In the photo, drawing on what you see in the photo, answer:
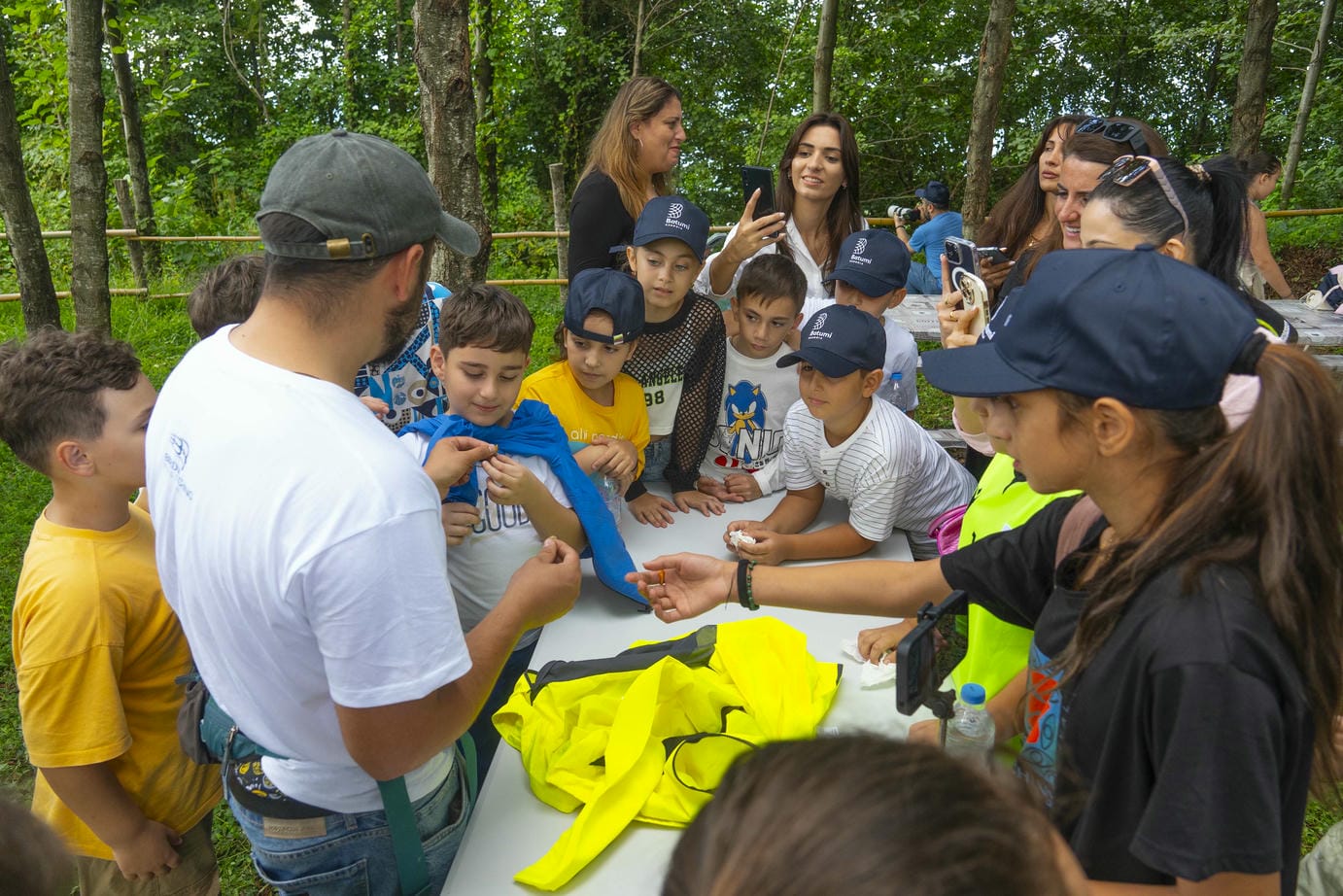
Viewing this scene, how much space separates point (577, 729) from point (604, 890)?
1.26 ft

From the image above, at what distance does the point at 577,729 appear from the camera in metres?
1.99

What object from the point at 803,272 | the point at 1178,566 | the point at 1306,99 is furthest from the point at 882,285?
the point at 1306,99

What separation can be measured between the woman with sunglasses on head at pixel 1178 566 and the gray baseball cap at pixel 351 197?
854mm

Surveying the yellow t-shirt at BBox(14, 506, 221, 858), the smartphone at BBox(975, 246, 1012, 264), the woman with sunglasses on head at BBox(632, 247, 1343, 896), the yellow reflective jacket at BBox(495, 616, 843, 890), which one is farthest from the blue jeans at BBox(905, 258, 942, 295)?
the yellow t-shirt at BBox(14, 506, 221, 858)

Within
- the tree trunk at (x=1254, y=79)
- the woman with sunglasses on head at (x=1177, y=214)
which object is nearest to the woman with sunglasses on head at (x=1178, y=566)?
the woman with sunglasses on head at (x=1177, y=214)

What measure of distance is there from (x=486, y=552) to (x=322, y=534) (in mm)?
1352

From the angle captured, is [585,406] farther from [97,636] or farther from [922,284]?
[922,284]

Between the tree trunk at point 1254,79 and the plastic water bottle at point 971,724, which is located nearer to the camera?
the plastic water bottle at point 971,724

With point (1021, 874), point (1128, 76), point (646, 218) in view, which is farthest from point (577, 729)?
point (1128, 76)

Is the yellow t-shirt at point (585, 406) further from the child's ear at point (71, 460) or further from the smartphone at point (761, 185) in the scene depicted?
the child's ear at point (71, 460)

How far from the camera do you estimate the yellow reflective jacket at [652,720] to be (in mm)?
1824

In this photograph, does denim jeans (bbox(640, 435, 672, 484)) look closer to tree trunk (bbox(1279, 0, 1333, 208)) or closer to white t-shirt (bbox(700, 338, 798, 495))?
white t-shirt (bbox(700, 338, 798, 495))

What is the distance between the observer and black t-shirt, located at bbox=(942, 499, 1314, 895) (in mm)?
1039

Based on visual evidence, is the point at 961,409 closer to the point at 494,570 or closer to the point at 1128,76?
the point at 494,570
